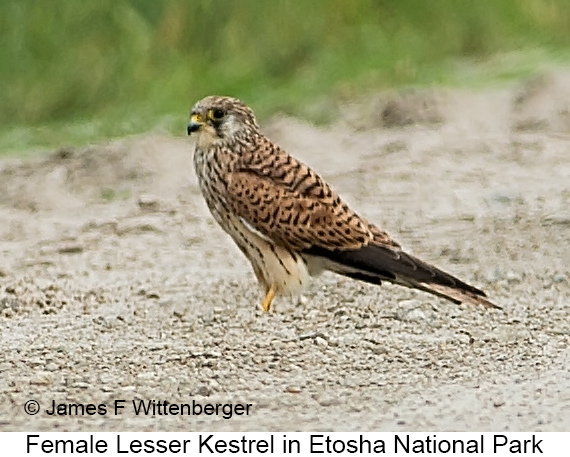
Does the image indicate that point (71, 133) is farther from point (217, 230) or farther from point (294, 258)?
point (294, 258)

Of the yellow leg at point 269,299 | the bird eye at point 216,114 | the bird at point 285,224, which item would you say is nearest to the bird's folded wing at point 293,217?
the bird at point 285,224

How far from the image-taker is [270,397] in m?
5.49

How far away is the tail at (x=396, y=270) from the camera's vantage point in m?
6.55

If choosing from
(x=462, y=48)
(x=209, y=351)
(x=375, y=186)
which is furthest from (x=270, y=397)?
(x=462, y=48)

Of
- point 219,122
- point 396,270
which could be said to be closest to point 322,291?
point 396,270

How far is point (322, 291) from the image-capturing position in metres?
7.27

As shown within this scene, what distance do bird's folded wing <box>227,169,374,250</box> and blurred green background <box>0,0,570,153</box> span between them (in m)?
3.60

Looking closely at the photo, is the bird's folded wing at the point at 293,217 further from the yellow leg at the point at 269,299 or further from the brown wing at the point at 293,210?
the yellow leg at the point at 269,299

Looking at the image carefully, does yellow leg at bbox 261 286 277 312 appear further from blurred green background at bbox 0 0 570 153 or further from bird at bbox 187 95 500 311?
blurred green background at bbox 0 0 570 153

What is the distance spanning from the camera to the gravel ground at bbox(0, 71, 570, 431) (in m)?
5.46

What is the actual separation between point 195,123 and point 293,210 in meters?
0.63

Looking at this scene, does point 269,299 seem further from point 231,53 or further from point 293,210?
point 231,53

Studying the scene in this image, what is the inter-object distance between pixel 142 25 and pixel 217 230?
3.52 m

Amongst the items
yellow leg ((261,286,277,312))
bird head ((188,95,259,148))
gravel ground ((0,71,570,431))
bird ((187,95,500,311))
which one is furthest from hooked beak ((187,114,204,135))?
yellow leg ((261,286,277,312))
